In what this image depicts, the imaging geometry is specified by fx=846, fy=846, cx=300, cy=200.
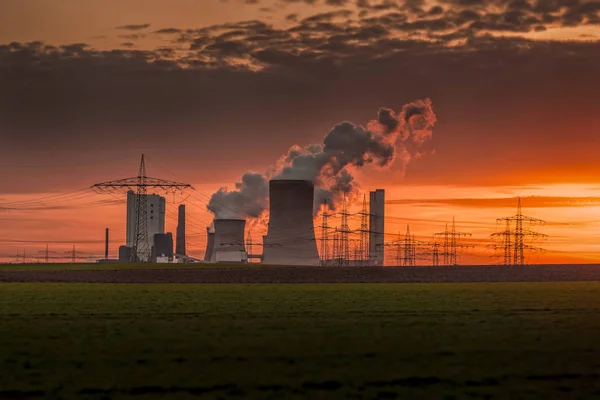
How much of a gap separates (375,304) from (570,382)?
18660mm

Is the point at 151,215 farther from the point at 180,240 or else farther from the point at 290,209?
the point at 290,209

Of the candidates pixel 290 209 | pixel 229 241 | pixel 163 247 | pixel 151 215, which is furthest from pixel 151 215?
pixel 290 209

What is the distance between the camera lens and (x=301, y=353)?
14.5 meters

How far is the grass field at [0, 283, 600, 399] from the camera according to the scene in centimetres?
1091

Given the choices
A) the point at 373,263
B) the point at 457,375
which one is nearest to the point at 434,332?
the point at 457,375

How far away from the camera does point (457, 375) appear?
1195 cm

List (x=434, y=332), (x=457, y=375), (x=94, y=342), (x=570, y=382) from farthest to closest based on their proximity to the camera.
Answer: (x=434, y=332) → (x=94, y=342) → (x=457, y=375) → (x=570, y=382)

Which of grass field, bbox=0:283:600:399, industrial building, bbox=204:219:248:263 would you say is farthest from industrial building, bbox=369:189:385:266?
grass field, bbox=0:283:600:399

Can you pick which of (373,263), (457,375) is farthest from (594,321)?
(373,263)

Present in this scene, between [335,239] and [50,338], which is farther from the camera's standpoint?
[335,239]

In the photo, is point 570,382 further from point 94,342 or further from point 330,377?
point 94,342

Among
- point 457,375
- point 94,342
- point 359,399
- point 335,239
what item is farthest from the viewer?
point 335,239

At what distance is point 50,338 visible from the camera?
17.3m

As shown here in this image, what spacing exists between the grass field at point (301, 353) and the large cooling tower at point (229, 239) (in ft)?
314
